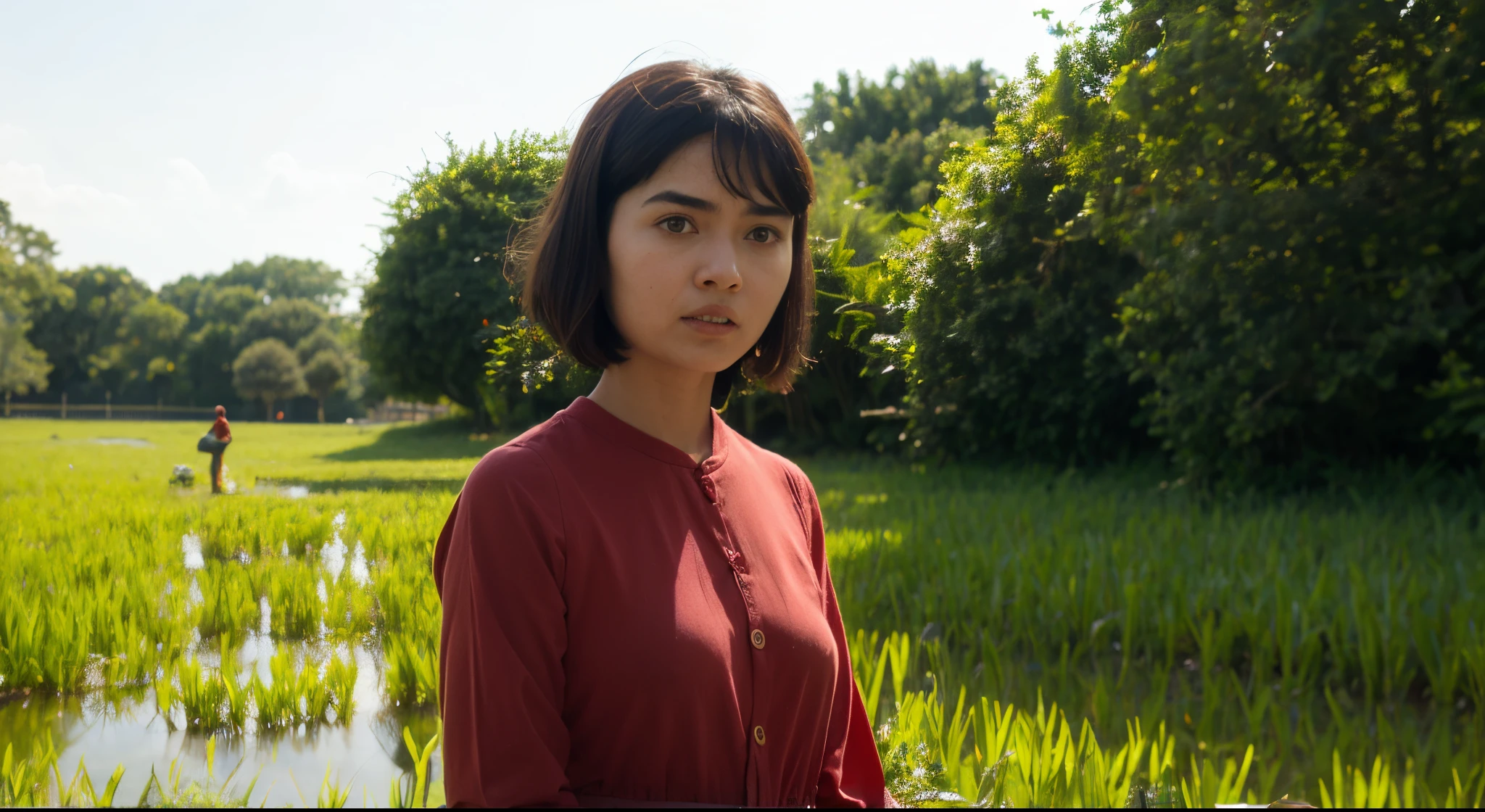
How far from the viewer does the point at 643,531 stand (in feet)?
3.57

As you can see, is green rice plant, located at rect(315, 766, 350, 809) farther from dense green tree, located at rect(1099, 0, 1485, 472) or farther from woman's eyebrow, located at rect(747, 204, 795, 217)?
dense green tree, located at rect(1099, 0, 1485, 472)

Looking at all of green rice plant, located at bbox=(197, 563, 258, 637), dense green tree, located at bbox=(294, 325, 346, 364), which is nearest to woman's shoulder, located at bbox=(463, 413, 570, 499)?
green rice plant, located at bbox=(197, 563, 258, 637)

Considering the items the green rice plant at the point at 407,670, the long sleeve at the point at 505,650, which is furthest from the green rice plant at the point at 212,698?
the long sleeve at the point at 505,650

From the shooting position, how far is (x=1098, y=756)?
208 cm

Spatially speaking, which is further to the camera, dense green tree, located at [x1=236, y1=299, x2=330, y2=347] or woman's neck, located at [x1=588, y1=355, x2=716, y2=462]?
dense green tree, located at [x1=236, y1=299, x2=330, y2=347]

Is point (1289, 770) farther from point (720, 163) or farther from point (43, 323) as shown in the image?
point (43, 323)

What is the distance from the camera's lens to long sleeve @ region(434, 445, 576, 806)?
3.08 feet

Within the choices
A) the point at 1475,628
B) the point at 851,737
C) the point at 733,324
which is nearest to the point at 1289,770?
the point at 1475,628

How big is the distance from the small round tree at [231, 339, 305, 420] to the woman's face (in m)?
1.34

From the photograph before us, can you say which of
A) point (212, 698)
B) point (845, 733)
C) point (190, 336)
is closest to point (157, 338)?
point (190, 336)

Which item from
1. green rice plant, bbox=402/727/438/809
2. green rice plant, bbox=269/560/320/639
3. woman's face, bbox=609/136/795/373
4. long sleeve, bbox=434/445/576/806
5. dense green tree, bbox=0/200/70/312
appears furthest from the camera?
dense green tree, bbox=0/200/70/312

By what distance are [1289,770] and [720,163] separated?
2.37 metres

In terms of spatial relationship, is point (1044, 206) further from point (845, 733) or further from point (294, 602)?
point (294, 602)

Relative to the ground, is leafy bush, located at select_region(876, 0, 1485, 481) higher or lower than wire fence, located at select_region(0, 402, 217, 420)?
higher
